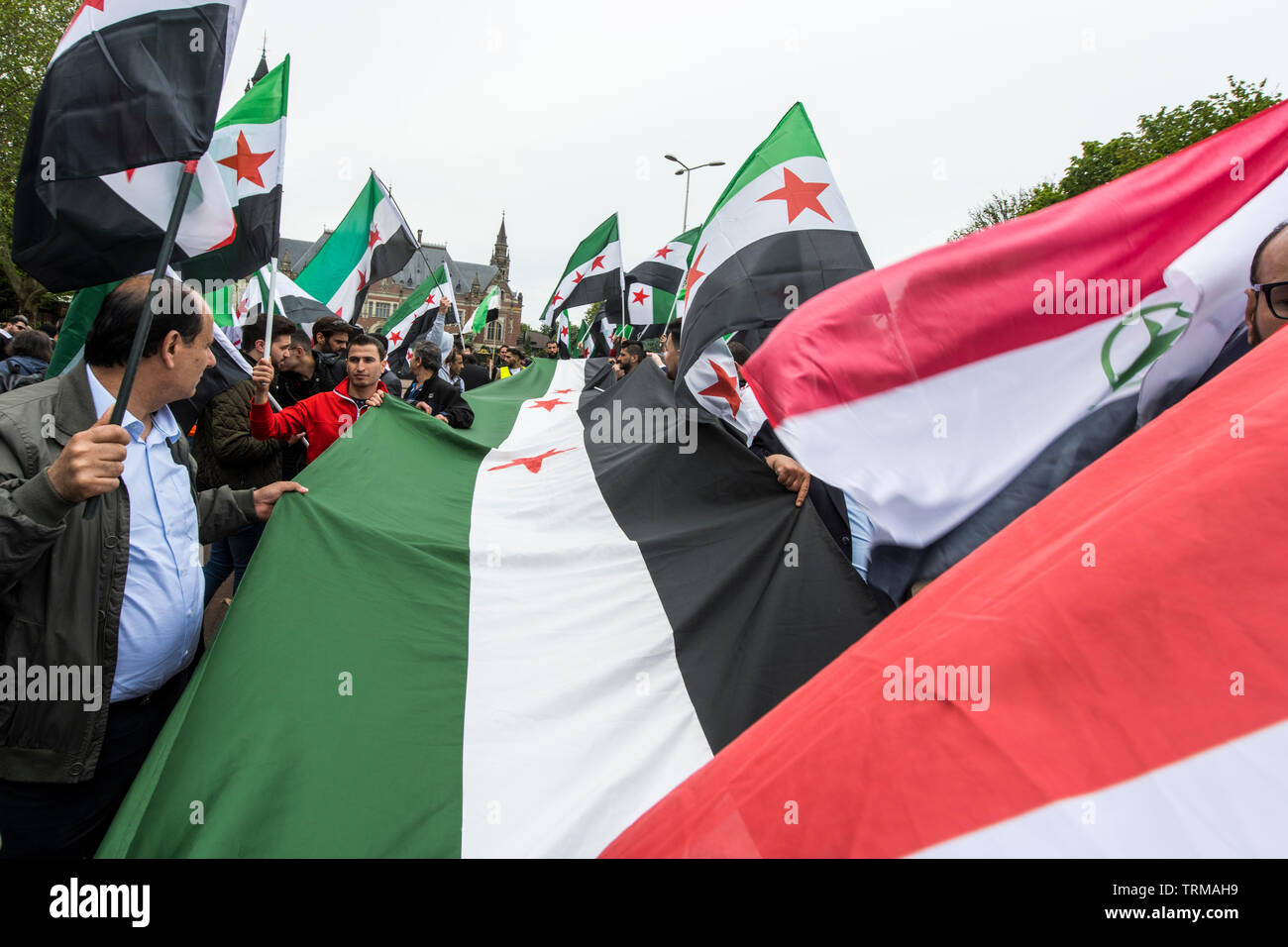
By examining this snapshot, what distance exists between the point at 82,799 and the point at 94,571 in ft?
2.10

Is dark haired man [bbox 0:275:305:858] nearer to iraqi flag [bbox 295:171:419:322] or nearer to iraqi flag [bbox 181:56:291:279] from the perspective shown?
iraqi flag [bbox 181:56:291:279]

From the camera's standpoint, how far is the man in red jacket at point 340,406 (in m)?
4.23

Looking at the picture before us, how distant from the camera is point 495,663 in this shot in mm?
2330

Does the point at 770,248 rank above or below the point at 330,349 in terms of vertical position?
below

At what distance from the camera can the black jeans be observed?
1.75 m

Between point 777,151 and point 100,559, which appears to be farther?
point 777,151

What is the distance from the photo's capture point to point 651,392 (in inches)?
187

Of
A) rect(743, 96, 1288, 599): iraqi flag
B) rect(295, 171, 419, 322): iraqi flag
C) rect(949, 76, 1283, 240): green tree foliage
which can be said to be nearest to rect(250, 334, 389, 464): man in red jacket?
rect(295, 171, 419, 322): iraqi flag

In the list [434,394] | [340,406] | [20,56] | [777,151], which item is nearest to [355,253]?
[434,394]

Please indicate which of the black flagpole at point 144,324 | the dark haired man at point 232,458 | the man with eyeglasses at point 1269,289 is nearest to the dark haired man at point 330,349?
the dark haired man at point 232,458

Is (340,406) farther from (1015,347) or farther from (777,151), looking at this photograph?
(1015,347)

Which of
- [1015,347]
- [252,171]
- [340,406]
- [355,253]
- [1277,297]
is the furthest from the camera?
[355,253]

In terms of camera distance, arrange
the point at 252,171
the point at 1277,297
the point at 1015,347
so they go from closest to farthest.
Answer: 1. the point at 1277,297
2. the point at 1015,347
3. the point at 252,171

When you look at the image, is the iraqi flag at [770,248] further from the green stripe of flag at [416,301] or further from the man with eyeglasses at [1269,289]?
the green stripe of flag at [416,301]
